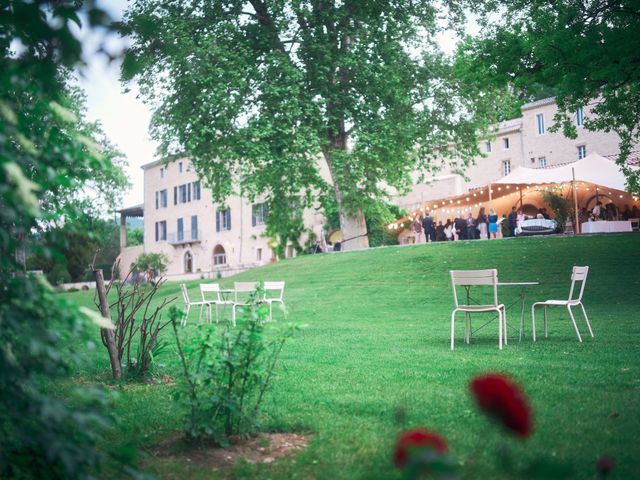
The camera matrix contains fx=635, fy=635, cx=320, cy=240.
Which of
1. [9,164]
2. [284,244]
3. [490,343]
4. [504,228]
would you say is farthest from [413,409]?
[284,244]

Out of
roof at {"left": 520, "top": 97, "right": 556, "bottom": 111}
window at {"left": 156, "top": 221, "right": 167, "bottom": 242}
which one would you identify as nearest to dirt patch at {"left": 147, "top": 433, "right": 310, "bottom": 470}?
roof at {"left": 520, "top": 97, "right": 556, "bottom": 111}

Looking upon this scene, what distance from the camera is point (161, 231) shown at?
60.3 meters

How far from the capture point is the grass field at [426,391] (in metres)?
3.97

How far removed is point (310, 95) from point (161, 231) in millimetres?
41701

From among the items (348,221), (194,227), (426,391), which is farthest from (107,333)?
(194,227)

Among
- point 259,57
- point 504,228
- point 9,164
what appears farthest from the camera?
point 504,228

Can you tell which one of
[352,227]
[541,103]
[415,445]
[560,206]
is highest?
[541,103]

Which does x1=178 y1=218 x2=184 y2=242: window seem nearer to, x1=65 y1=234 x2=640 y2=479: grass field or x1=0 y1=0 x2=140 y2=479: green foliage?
x1=65 y1=234 x2=640 y2=479: grass field

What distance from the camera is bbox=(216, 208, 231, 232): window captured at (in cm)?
5209

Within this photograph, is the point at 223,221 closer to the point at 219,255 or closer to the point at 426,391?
the point at 219,255

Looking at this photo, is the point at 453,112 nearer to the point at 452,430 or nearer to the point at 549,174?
the point at 549,174

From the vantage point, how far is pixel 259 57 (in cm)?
2245

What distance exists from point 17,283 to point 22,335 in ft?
0.77

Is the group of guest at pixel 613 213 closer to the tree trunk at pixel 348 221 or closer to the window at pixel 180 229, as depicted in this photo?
the tree trunk at pixel 348 221
